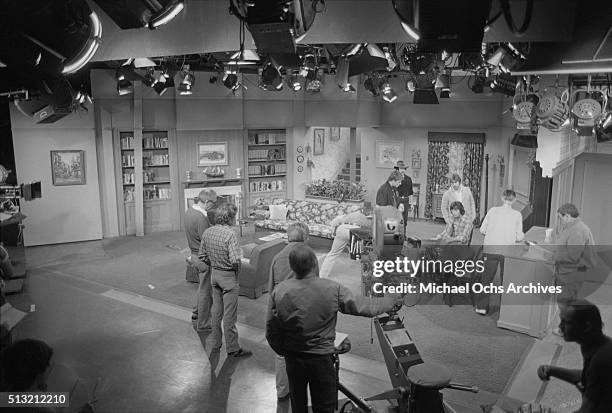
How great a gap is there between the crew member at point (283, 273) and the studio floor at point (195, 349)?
14 centimetres

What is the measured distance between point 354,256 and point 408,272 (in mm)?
3916

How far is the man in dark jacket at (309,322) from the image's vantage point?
3.47m

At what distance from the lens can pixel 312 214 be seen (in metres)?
10.3

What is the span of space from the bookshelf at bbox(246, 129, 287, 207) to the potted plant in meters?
0.95

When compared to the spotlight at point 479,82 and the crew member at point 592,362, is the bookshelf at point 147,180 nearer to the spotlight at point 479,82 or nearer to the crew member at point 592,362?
the spotlight at point 479,82

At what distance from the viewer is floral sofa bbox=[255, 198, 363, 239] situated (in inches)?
388

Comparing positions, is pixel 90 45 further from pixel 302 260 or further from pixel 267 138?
pixel 267 138

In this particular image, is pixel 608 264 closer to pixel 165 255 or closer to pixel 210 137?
pixel 165 255

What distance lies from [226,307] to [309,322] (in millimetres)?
2061

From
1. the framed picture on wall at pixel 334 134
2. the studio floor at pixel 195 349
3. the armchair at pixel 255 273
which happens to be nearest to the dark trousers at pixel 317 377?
the studio floor at pixel 195 349

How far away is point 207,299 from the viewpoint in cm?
590

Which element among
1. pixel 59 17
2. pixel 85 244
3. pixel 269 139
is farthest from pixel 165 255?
pixel 59 17

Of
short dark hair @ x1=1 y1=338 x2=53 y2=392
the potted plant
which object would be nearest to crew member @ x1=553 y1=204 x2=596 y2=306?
short dark hair @ x1=1 y1=338 x2=53 y2=392

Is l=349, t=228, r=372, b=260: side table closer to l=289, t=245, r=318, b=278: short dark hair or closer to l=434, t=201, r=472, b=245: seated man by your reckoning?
l=434, t=201, r=472, b=245: seated man
